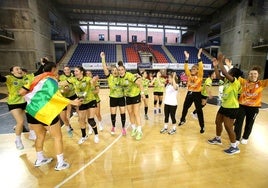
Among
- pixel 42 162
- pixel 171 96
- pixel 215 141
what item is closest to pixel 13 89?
pixel 42 162

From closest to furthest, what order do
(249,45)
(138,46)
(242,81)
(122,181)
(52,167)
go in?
(122,181) < (52,167) < (242,81) < (249,45) < (138,46)

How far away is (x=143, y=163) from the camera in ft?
9.80

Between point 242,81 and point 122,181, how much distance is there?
3.19m

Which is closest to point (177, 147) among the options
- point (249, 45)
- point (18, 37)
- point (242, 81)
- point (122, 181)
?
point (122, 181)

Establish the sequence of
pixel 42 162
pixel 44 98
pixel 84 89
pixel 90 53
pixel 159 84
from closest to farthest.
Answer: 1. pixel 44 98
2. pixel 42 162
3. pixel 84 89
4. pixel 159 84
5. pixel 90 53

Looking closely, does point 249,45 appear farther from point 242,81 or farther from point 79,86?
point 79,86

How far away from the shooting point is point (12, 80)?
11.3 ft

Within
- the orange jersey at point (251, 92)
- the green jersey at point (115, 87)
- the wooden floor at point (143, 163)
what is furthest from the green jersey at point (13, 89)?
the orange jersey at point (251, 92)

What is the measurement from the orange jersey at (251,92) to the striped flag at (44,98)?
3731 mm

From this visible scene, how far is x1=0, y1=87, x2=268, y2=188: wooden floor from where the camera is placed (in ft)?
8.21

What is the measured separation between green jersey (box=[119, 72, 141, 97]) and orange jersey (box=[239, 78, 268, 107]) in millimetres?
2356

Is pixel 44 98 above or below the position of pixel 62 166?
above

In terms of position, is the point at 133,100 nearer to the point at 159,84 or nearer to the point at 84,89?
the point at 84,89

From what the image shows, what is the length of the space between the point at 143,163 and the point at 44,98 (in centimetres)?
209
